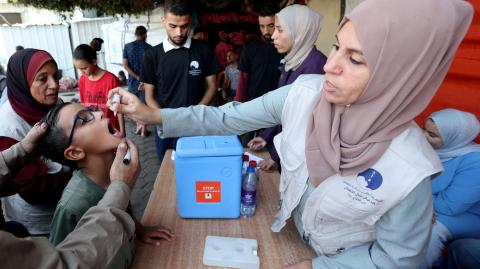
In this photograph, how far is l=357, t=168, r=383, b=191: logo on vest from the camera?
101 centimetres

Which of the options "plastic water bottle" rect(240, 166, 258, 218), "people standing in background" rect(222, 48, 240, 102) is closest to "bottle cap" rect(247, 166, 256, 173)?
"plastic water bottle" rect(240, 166, 258, 218)

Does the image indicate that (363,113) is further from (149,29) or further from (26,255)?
(149,29)

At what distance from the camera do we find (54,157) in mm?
1510

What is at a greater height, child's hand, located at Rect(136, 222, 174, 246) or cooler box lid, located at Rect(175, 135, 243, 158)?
cooler box lid, located at Rect(175, 135, 243, 158)

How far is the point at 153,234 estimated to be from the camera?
139 cm

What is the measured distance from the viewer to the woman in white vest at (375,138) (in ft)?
3.05

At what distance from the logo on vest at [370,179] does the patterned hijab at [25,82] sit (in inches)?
77.9

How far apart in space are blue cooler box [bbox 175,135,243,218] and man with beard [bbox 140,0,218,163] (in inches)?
57.7

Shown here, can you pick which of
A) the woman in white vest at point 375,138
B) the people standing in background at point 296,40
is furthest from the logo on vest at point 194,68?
the woman in white vest at point 375,138

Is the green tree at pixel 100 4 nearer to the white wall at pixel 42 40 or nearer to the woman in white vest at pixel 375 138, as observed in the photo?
the white wall at pixel 42 40

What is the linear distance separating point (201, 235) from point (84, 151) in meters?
0.68

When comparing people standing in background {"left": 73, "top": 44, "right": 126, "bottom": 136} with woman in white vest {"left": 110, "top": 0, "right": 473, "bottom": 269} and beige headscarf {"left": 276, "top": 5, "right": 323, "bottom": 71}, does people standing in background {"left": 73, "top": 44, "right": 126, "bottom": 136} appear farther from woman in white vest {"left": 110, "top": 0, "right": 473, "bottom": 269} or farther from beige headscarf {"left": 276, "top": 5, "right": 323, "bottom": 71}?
woman in white vest {"left": 110, "top": 0, "right": 473, "bottom": 269}

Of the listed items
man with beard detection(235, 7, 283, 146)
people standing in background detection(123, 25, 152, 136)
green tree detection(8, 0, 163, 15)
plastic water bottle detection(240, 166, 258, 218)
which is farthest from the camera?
green tree detection(8, 0, 163, 15)

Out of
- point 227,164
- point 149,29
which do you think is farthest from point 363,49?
point 149,29
